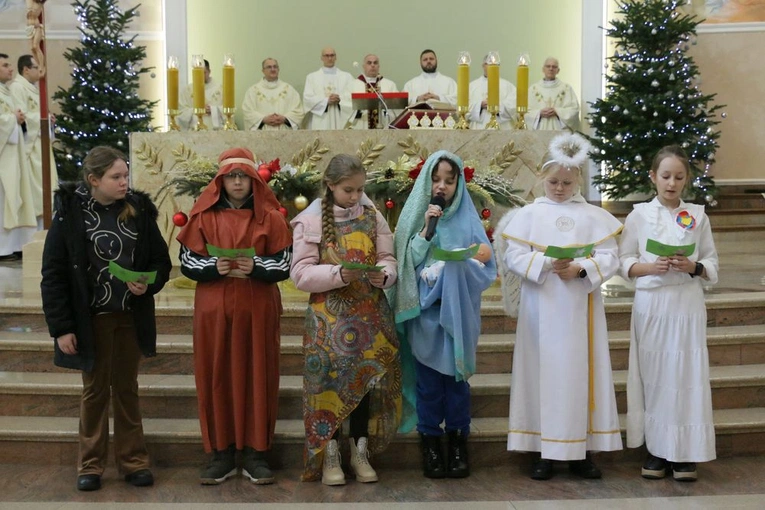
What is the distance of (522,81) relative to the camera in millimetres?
6750

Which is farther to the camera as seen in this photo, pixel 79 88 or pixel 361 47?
pixel 361 47

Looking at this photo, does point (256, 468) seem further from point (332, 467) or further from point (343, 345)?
point (343, 345)

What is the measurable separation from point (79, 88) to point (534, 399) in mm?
9051

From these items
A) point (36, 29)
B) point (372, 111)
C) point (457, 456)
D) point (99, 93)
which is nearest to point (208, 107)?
point (99, 93)

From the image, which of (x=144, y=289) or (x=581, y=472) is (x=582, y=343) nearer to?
(x=581, y=472)

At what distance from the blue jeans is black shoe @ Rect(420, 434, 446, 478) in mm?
46

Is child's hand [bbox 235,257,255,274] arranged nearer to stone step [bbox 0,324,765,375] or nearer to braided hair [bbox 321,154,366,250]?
braided hair [bbox 321,154,366,250]

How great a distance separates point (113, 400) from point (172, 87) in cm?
309

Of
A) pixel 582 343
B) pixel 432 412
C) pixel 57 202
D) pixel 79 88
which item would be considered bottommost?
pixel 432 412

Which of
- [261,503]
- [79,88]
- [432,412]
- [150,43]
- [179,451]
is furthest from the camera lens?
[150,43]

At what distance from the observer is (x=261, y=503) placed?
4043mm

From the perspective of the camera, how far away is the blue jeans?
4.33 metres

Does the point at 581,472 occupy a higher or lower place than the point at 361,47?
lower

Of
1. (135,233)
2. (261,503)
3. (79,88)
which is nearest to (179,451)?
(261,503)
